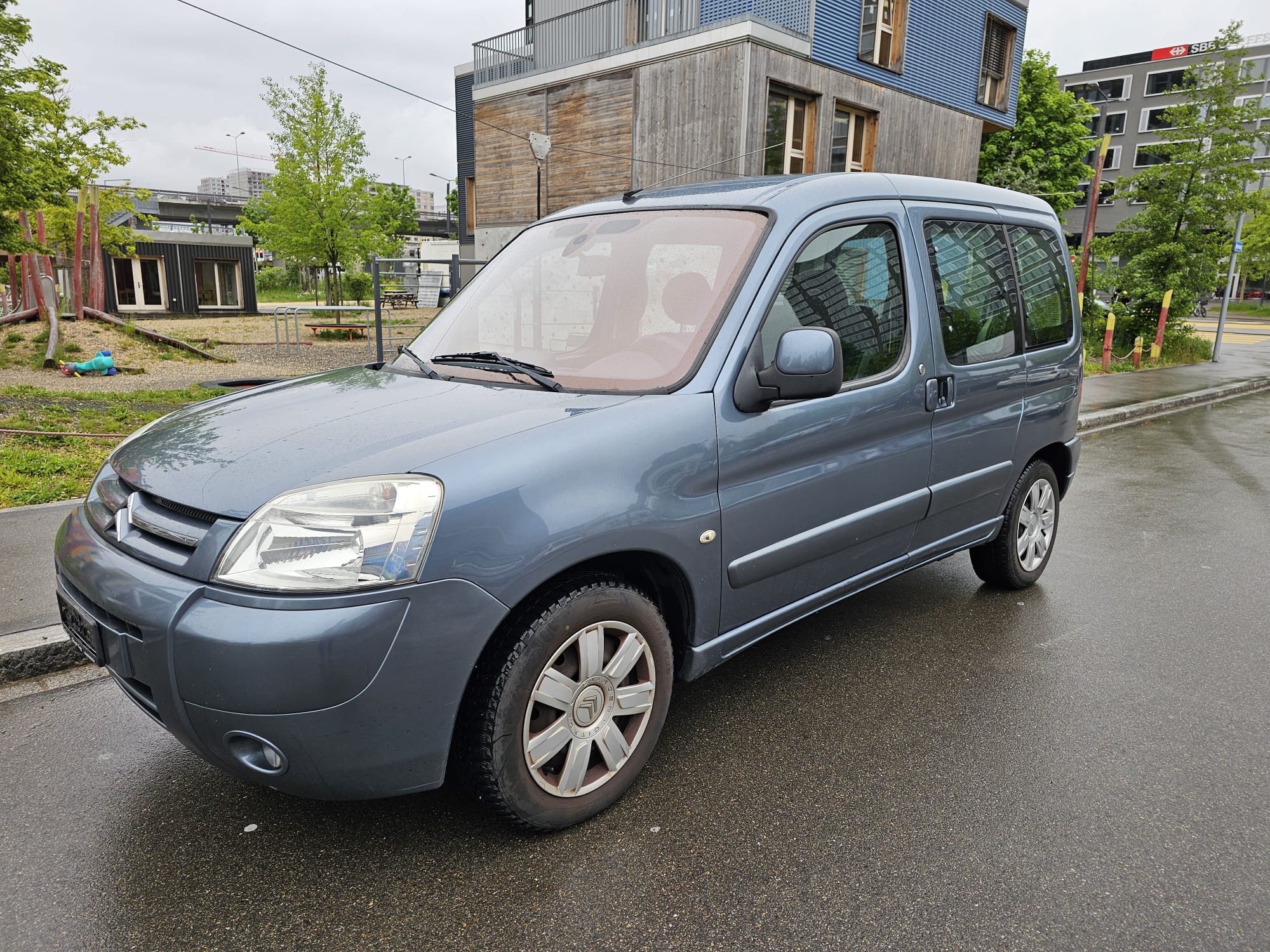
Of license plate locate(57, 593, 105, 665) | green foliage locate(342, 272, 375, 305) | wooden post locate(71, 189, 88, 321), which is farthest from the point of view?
green foliage locate(342, 272, 375, 305)

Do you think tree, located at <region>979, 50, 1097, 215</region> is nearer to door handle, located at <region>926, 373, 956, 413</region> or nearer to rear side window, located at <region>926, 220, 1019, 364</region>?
rear side window, located at <region>926, 220, 1019, 364</region>

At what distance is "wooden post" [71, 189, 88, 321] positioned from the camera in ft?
54.2

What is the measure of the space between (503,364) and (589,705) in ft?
3.89

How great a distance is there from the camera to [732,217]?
310cm

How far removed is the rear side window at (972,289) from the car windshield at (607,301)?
3.53 feet

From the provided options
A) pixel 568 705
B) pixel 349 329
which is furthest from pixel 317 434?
pixel 349 329

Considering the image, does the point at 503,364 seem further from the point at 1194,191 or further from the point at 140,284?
the point at 140,284

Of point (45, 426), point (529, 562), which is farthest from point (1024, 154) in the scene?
point (529, 562)

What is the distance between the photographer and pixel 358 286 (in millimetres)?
44875

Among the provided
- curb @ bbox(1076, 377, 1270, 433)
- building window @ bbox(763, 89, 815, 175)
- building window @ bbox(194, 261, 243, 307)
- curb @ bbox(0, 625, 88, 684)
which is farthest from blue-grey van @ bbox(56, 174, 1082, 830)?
building window @ bbox(194, 261, 243, 307)

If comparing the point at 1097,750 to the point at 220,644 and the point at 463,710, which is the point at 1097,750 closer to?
the point at 463,710

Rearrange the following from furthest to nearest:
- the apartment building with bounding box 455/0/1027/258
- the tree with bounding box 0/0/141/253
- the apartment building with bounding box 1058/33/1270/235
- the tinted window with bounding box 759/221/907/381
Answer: the apartment building with bounding box 1058/33/1270/235
the apartment building with bounding box 455/0/1027/258
the tree with bounding box 0/0/141/253
the tinted window with bounding box 759/221/907/381

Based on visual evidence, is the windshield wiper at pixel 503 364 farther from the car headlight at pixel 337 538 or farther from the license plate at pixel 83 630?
the license plate at pixel 83 630

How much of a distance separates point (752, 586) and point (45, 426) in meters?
7.38
